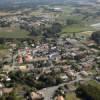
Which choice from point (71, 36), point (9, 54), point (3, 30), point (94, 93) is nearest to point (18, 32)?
point (3, 30)

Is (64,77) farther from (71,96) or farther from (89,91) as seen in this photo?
(89,91)

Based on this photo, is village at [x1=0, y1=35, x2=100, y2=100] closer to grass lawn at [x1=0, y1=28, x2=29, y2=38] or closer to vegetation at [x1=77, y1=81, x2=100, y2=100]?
vegetation at [x1=77, y1=81, x2=100, y2=100]

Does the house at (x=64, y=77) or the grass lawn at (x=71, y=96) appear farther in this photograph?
the house at (x=64, y=77)

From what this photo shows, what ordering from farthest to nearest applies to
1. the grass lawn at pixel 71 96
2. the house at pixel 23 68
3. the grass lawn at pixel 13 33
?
the grass lawn at pixel 13 33, the house at pixel 23 68, the grass lawn at pixel 71 96

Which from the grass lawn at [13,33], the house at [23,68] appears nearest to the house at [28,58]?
the house at [23,68]

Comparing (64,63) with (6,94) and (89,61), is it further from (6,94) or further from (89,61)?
(6,94)

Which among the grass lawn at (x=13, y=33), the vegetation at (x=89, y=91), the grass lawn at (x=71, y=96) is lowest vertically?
the grass lawn at (x=13, y=33)

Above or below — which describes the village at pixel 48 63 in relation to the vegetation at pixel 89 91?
below

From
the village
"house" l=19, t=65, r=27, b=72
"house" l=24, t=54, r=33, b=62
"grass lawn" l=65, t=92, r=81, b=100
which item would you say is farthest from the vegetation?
"house" l=24, t=54, r=33, b=62

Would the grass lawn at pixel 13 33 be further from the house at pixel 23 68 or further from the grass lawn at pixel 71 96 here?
the grass lawn at pixel 71 96

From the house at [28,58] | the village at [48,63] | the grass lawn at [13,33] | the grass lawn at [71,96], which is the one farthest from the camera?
the grass lawn at [13,33]
